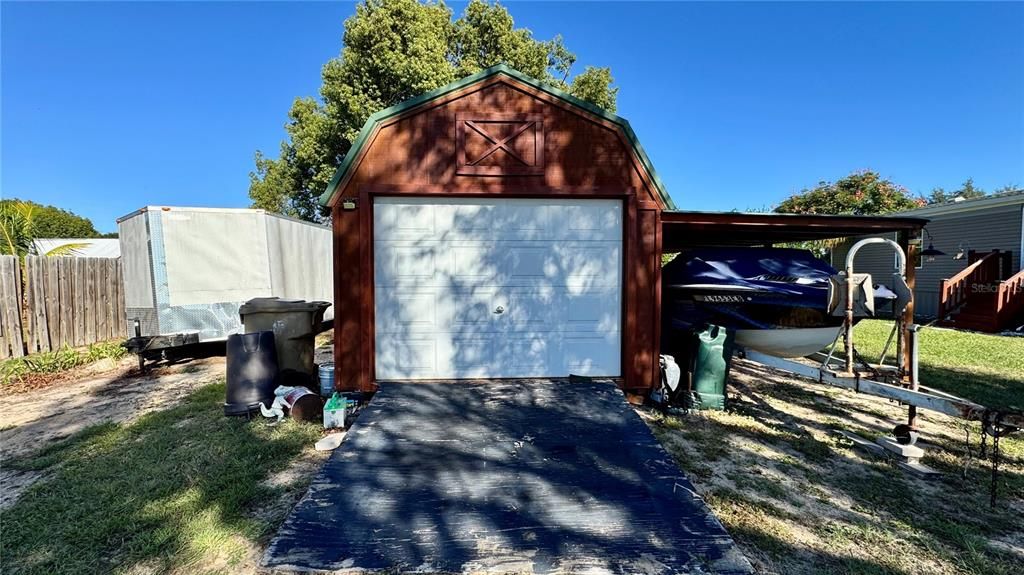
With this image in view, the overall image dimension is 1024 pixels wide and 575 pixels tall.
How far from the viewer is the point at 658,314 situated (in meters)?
5.50

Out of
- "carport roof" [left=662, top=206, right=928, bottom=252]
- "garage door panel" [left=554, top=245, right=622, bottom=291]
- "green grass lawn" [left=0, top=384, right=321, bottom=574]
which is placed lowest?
"green grass lawn" [left=0, top=384, right=321, bottom=574]

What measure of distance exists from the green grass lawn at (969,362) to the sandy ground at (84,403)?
10.9 meters

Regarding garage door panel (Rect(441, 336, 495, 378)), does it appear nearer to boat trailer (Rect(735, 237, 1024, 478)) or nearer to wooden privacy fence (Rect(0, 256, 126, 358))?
boat trailer (Rect(735, 237, 1024, 478))

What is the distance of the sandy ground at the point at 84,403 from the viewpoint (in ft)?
14.0

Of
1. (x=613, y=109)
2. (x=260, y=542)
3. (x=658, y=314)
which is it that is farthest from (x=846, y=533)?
(x=613, y=109)

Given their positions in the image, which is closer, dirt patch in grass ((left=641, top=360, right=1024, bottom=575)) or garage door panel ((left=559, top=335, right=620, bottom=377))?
dirt patch in grass ((left=641, top=360, right=1024, bottom=575))

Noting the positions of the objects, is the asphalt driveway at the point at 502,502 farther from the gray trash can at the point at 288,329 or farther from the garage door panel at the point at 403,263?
the gray trash can at the point at 288,329

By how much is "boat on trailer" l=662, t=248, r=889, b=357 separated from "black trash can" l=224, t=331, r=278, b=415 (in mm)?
5654

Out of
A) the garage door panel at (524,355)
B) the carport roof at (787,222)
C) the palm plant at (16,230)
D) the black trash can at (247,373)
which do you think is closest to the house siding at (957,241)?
the carport roof at (787,222)

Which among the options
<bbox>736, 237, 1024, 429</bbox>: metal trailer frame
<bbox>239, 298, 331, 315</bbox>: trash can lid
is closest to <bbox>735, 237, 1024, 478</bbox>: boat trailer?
<bbox>736, 237, 1024, 429</bbox>: metal trailer frame

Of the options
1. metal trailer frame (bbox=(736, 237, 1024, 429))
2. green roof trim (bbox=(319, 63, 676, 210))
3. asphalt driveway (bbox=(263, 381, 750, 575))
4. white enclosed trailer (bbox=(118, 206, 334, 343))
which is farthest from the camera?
white enclosed trailer (bbox=(118, 206, 334, 343))

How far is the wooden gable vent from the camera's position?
17.1 ft

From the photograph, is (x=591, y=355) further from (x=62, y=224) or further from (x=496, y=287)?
(x=62, y=224)

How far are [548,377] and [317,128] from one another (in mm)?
17182
